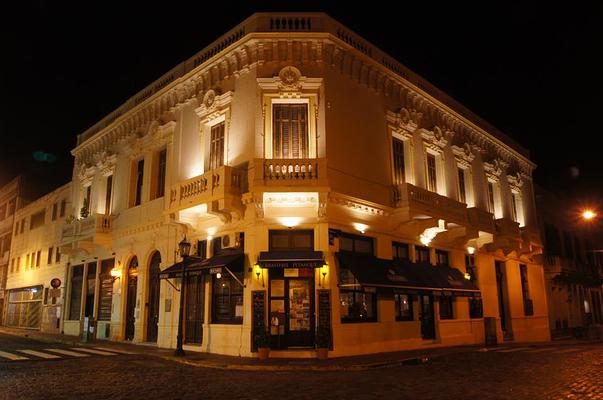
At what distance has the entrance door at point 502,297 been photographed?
25159 millimetres

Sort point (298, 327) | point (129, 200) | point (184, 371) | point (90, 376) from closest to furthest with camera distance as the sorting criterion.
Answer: point (90, 376), point (184, 371), point (298, 327), point (129, 200)

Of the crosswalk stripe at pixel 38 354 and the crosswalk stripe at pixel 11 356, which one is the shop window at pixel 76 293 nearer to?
the crosswalk stripe at pixel 38 354

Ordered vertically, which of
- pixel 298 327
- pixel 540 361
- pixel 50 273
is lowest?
pixel 540 361

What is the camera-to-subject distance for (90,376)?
11.9m

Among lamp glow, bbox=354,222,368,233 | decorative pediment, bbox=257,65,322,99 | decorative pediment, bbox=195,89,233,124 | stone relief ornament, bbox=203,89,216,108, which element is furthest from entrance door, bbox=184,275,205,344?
decorative pediment, bbox=257,65,322,99

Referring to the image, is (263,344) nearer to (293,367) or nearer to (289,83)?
(293,367)

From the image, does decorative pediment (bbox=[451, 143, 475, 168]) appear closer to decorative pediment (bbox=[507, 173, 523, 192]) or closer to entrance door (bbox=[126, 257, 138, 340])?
decorative pediment (bbox=[507, 173, 523, 192])

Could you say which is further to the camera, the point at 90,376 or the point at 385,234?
the point at 385,234

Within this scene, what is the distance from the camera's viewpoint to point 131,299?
886 inches

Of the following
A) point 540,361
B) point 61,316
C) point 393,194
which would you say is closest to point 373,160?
point 393,194

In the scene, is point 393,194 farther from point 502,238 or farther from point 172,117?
point 172,117

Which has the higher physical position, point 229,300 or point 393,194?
point 393,194

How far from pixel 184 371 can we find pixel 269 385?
3.44 meters

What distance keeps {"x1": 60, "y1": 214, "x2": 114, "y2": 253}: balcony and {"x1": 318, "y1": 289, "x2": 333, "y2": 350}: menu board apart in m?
13.4
